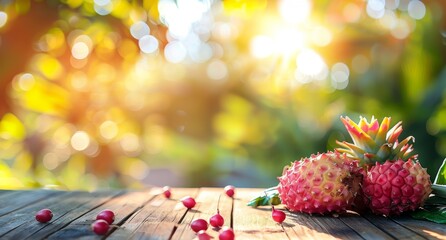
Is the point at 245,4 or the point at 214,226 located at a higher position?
the point at 245,4

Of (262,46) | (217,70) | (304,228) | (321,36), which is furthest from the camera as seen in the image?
(217,70)

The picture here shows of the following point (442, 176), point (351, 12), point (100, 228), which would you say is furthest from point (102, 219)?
point (351, 12)

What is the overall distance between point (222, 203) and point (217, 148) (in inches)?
138

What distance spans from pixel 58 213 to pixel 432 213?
115cm

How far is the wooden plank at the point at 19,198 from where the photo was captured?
1.96 m

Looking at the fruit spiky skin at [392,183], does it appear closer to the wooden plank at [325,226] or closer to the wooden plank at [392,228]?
the wooden plank at [392,228]

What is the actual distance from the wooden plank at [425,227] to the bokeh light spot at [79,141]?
3433 millimetres

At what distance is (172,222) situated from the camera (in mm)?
1608

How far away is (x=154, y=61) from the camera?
19.4 feet

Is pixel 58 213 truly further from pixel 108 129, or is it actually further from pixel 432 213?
pixel 108 129

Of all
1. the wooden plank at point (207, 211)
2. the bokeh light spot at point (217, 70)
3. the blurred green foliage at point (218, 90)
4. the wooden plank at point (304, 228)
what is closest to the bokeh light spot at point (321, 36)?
the blurred green foliage at point (218, 90)

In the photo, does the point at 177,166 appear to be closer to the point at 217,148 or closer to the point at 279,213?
the point at 217,148

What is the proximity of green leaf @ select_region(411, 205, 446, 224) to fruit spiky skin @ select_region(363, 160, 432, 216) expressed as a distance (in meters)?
0.03

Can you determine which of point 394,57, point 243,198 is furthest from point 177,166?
point 243,198
